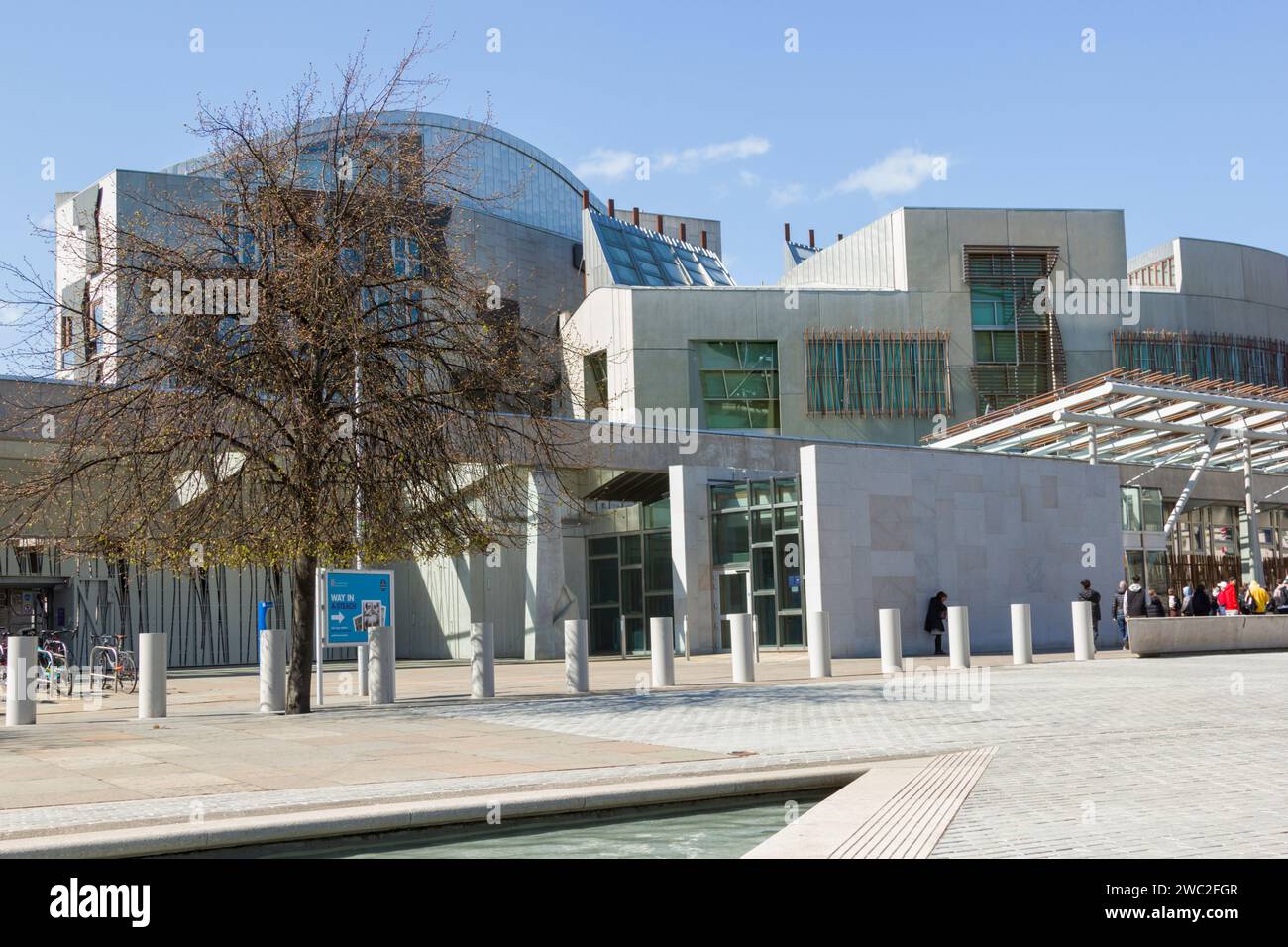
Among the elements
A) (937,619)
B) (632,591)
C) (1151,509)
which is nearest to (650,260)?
(632,591)

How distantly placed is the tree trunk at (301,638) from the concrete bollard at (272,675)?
0.39ft

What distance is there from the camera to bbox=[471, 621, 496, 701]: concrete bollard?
1831 cm

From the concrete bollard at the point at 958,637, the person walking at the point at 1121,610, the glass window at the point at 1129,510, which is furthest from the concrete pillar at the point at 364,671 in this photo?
the glass window at the point at 1129,510

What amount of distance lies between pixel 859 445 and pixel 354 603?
48.7 ft

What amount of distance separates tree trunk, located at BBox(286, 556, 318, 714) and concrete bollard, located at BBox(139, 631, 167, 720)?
152cm

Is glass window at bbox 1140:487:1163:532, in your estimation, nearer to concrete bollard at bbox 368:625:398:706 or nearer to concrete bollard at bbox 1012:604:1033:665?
concrete bollard at bbox 1012:604:1033:665

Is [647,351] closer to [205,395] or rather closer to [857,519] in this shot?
[857,519]

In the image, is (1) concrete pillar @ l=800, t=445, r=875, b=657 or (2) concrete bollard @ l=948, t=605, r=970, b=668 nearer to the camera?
(2) concrete bollard @ l=948, t=605, r=970, b=668

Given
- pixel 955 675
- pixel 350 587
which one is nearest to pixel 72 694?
pixel 350 587

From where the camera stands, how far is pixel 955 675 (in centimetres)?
2066

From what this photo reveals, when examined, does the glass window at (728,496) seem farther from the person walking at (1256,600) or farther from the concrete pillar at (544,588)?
the person walking at (1256,600)

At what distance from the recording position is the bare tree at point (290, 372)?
14.8m

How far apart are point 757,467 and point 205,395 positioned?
22115 millimetres

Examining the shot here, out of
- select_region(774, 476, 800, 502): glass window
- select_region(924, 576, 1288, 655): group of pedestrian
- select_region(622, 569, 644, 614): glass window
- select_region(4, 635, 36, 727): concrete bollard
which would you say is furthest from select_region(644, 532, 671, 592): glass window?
select_region(4, 635, 36, 727): concrete bollard
